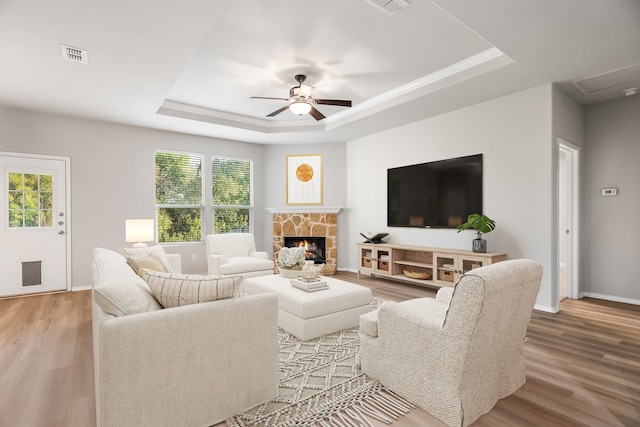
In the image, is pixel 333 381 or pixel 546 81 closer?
pixel 333 381

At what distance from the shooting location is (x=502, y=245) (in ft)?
13.9

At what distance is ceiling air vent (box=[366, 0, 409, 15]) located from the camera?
Result: 2.50m

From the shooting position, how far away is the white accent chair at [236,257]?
15.9 ft

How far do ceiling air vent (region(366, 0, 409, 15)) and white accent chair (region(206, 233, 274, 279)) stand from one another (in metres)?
3.66

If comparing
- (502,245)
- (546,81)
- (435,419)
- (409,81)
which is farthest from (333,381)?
(546,81)

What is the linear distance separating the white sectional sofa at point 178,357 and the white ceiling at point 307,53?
206 centimetres

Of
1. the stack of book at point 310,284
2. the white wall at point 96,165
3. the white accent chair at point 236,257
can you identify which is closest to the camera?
the stack of book at point 310,284

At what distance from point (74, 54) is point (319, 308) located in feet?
10.6

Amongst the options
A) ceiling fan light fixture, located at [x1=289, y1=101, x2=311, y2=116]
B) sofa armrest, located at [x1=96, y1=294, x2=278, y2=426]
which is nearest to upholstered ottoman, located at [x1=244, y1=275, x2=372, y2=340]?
sofa armrest, located at [x1=96, y1=294, x2=278, y2=426]

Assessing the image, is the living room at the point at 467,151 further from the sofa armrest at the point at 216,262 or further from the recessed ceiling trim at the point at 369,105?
the sofa armrest at the point at 216,262

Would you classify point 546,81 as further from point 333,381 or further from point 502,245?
point 333,381

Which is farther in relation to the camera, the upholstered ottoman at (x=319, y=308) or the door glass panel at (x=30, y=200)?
the door glass panel at (x=30, y=200)

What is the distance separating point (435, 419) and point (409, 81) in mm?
3750

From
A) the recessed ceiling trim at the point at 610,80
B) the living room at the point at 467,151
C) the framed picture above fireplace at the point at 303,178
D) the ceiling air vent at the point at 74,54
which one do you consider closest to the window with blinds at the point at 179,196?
the living room at the point at 467,151
